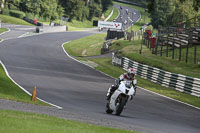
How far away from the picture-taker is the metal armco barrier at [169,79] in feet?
94.2

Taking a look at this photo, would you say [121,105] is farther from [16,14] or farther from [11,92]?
[16,14]

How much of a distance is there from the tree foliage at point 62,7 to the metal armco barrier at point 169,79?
64.8m

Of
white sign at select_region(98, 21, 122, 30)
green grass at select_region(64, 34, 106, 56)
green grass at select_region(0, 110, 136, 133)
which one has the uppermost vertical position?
green grass at select_region(0, 110, 136, 133)

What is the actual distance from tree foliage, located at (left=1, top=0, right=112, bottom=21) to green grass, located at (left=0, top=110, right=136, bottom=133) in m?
87.6

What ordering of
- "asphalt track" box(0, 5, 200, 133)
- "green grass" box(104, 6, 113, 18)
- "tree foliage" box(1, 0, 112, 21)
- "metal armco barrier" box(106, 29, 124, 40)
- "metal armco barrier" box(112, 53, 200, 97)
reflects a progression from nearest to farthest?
"asphalt track" box(0, 5, 200, 133)
"metal armco barrier" box(112, 53, 200, 97)
"metal armco barrier" box(106, 29, 124, 40)
"tree foliage" box(1, 0, 112, 21)
"green grass" box(104, 6, 113, 18)

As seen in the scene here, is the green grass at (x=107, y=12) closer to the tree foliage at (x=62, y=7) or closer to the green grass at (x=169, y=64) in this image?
the tree foliage at (x=62, y=7)

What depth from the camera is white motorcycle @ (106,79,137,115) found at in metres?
17.1

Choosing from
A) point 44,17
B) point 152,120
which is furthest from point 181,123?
point 44,17

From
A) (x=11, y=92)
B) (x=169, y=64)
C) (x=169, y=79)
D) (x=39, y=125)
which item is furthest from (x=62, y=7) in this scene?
(x=39, y=125)

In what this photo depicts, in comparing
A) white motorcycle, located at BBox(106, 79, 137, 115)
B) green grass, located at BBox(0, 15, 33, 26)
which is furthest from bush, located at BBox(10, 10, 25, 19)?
white motorcycle, located at BBox(106, 79, 137, 115)

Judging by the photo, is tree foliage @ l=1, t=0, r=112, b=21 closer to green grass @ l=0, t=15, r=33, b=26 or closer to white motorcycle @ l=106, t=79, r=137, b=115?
green grass @ l=0, t=15, r=33, b=26

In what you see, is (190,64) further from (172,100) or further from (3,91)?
(3,91)

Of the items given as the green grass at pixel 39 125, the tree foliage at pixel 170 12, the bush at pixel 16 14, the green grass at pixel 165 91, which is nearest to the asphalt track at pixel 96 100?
the green grass at pixel 165 91

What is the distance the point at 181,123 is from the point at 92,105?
4.11 m
